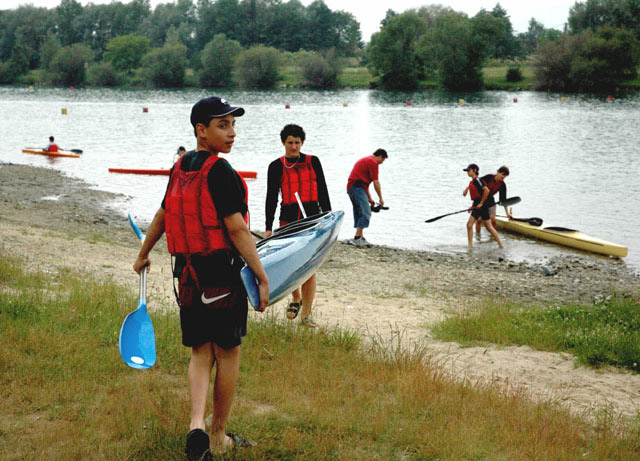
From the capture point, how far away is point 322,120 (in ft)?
171

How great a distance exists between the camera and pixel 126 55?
112562 mm

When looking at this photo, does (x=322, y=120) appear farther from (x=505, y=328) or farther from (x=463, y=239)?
(x=505, y=328)

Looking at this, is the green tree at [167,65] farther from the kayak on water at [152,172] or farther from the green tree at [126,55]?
the kayak on water at [152,172]

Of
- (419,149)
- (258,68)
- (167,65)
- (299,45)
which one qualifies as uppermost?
(299,45)

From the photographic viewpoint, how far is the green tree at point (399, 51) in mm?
85750

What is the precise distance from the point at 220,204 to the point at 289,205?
3.34 meters

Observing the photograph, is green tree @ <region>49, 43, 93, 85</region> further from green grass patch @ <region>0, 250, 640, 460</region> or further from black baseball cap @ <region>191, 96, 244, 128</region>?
black baseball cap @ <region>191, 96, 244, 128</region>

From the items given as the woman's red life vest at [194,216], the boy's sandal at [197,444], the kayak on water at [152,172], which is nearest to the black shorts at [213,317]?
the woman's red life vest at [194,216]

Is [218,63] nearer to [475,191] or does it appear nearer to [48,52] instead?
[48,52]

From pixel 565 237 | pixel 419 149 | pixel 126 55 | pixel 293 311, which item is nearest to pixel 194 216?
pixel 293 311

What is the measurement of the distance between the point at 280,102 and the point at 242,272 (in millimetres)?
68706

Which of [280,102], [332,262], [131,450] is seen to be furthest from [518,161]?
[280,102]

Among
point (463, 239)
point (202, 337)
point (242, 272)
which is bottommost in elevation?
point (463, 239)

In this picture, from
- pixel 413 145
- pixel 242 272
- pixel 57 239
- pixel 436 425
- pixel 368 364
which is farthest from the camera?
pixel 413 145
